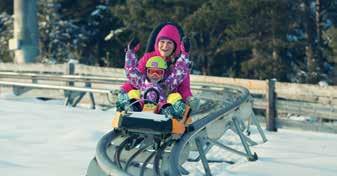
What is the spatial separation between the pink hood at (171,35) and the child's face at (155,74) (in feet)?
1.69

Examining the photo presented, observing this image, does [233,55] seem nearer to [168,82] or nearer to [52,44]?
[52,44]

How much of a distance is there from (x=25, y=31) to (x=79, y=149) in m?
15.6

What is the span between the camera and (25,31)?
79.5 feet

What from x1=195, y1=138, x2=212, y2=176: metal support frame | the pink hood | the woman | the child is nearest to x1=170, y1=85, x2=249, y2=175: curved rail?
x1=195, y1=138, x2=212, y2=176: metal support frame

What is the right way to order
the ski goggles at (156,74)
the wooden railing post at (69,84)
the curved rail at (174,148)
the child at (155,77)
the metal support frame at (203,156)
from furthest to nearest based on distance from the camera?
1. the wooden railing post at (69,84)
2. the ski goggles at (156,74)
3. the child at (155,77)
4. the metal support frame at (203,156)
5. the curved rail at (174,148)

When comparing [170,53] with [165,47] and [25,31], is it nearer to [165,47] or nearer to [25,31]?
[165,47]

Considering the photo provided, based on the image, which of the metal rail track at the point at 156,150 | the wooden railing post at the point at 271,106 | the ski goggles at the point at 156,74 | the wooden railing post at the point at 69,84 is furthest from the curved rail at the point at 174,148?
the wooden railing post at the point at 69,84

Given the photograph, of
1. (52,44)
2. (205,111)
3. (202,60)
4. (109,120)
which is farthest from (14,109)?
(52,44)

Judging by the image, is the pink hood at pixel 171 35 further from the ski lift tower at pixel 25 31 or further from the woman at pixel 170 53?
the ski lift tower at pixel 25 31

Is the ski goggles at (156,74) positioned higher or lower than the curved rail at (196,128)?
higher

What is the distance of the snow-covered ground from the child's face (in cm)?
137

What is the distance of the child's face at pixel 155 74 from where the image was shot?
793 cm

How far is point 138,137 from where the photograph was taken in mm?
7344

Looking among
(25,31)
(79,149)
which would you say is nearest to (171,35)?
(79,149)
